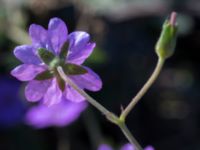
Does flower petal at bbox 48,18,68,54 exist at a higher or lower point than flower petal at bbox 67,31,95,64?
higher

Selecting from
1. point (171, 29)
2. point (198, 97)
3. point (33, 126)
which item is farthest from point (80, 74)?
point (198, 97)

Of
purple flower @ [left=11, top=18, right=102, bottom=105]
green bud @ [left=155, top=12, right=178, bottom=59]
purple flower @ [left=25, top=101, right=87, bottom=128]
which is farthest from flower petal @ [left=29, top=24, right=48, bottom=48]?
purple flower @ [left=25, top=101, right=87, bottom=128]

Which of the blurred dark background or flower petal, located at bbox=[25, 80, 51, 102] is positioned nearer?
flower petal, located at bbox=[25, 80, 51, 102]

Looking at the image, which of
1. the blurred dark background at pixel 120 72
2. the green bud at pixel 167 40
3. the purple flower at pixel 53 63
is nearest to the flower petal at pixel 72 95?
the purple flower at pixel 53 63

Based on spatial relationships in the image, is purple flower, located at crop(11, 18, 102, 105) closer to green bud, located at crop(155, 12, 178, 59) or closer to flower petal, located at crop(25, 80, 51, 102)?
flower petal, located at crop(25, 80, 51, 102)

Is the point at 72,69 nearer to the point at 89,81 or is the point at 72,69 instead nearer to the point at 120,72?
the point at 89,81

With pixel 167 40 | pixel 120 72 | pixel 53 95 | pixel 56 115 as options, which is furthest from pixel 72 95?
pixel 120 72

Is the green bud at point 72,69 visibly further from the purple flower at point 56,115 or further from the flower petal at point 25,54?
the purple flower at point 56,115

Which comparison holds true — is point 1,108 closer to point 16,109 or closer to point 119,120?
point 16,109
